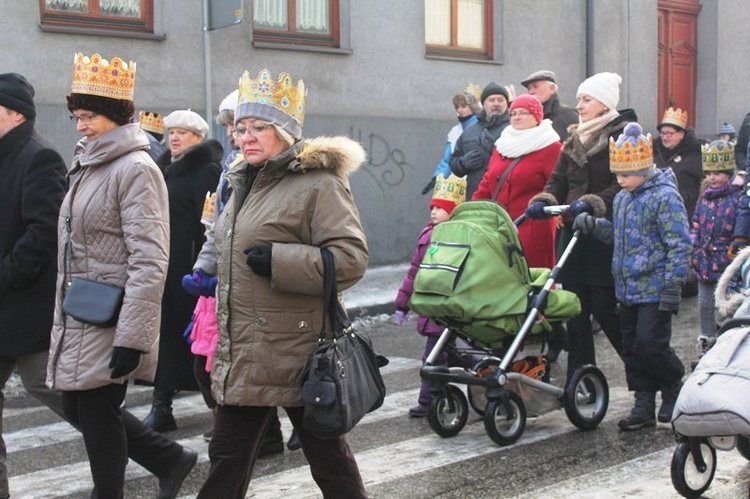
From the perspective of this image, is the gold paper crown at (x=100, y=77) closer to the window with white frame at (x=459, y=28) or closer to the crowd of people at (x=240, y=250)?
the crowd of people at (x=240, y=250)

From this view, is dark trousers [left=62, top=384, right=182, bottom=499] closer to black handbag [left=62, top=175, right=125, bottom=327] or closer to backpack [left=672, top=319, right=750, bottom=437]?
black handbag [left=62, top=175, right=125, bottom=327]

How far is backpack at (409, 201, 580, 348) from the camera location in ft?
21.5

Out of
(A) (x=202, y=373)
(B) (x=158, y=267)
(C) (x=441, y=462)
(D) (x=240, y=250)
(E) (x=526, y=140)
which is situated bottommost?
(C) (x=441, y=462)

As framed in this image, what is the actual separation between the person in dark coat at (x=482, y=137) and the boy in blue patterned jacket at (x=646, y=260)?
3.74 metres

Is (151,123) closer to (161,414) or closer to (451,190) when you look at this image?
(451,190)

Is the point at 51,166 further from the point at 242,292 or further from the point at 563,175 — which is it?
the point at 563,175

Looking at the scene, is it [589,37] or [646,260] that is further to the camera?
[589,37]

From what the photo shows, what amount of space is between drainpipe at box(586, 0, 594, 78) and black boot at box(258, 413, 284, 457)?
11.8 m

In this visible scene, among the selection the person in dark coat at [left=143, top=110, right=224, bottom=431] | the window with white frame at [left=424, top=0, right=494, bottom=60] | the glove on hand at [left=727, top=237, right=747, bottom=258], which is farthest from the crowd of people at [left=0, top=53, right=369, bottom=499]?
the window with white frame at [left=424, top=0, right=494, bottom=60]

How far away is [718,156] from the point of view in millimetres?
8852

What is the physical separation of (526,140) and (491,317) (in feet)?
6.20

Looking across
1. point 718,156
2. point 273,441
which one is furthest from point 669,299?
point 718,156

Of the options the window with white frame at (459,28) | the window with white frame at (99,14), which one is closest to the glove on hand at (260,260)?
the window with white frame at (99,14)

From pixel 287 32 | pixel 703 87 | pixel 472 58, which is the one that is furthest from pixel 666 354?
pixel 703 87
